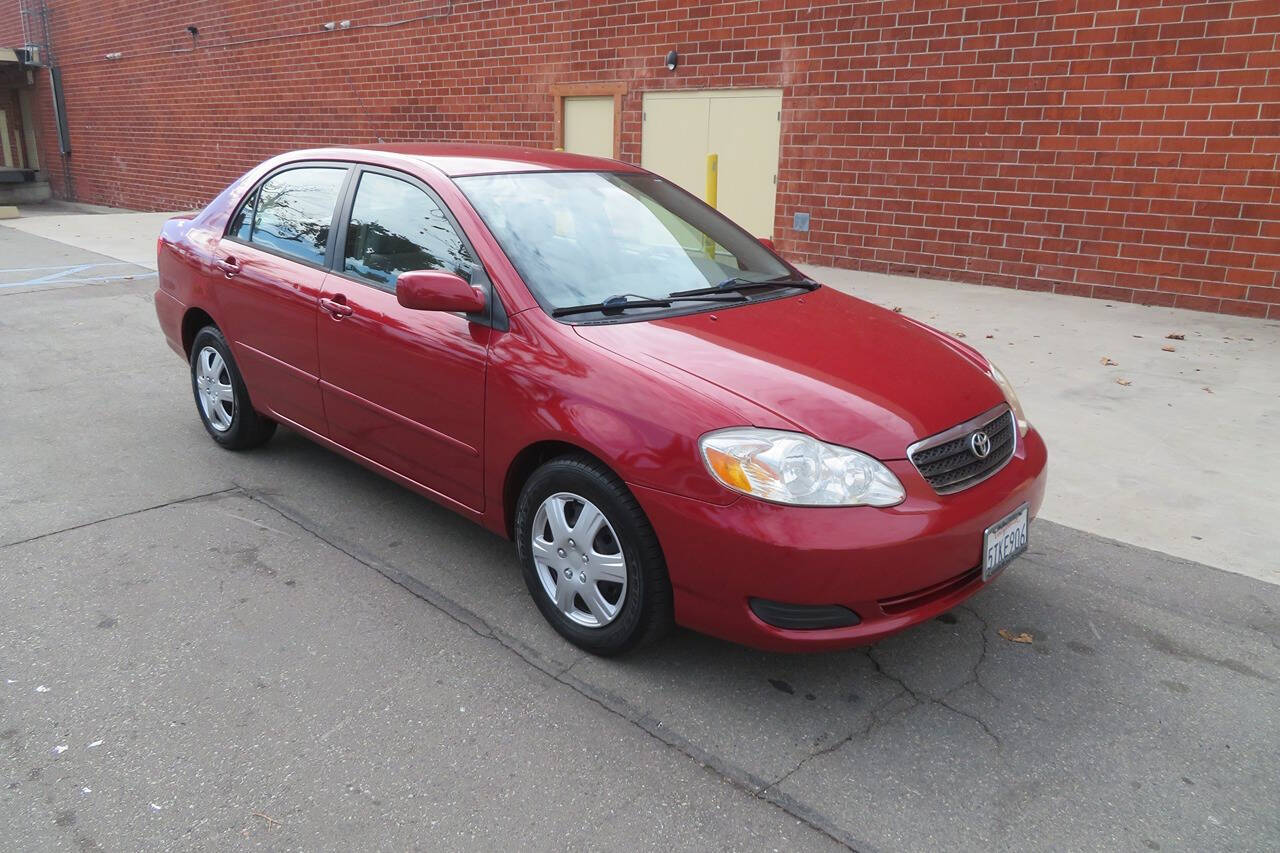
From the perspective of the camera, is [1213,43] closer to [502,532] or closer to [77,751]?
[502,532]

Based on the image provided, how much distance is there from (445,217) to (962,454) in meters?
2.08

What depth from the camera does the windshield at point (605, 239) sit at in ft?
11.5

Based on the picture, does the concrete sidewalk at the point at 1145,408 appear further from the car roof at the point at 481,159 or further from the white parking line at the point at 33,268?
the white parking line at the point at 33,268

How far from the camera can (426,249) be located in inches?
147

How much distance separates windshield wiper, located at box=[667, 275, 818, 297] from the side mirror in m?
0.75

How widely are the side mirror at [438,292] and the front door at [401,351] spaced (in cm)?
12

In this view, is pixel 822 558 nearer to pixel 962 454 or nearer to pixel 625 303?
pixel 962 454

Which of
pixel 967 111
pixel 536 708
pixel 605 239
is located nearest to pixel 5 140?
pixel 967 111

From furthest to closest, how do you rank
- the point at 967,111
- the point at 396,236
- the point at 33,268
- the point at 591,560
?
the point at 33,268 → the point at 967,111 → the point at 396,236 → the point at 591,560

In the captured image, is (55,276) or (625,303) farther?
(55,276)

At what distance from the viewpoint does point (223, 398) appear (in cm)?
506

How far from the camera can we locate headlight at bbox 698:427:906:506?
268 centimetres

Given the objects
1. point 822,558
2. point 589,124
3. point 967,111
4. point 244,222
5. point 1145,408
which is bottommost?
point 1145,408

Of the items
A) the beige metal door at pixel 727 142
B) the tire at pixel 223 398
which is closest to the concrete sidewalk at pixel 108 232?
the beige metal door at pixel 727 142
